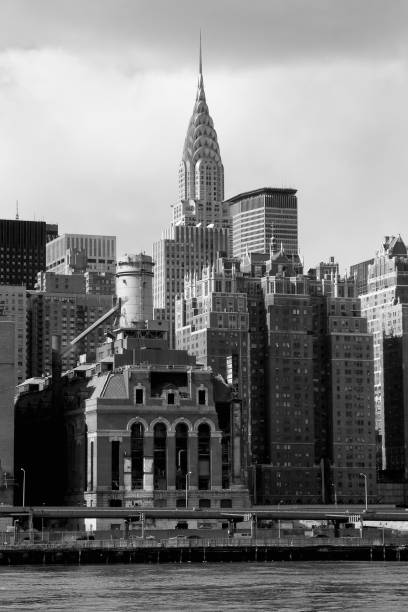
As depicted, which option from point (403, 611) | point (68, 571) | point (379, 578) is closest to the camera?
point (403, 611)

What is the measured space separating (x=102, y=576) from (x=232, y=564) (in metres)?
29.0

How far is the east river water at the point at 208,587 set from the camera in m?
140

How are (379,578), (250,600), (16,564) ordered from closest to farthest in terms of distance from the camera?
(250,600)
(379,578)
(16,564)

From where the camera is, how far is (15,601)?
471ft

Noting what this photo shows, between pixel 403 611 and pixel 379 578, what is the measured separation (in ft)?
119

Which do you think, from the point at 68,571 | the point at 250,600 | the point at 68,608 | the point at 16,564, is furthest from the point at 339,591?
the point at 16,564

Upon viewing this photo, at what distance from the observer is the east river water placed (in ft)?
461

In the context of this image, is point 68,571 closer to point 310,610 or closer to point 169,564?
point 169,564

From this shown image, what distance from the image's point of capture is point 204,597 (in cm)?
14775

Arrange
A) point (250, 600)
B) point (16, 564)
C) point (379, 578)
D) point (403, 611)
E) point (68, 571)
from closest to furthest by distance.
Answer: point (403, 611) < point (250, 600) < point (379, 578) < point (68, 571) < point (16, 564)

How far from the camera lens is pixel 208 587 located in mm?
158875

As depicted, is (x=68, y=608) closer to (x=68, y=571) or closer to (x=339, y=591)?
(x=339, y=591)

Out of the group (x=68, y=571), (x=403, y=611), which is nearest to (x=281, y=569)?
(x=68, y=571)

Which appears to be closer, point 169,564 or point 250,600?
point 250,600
